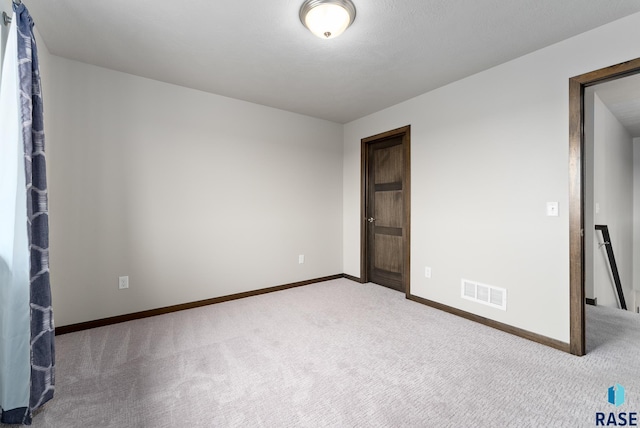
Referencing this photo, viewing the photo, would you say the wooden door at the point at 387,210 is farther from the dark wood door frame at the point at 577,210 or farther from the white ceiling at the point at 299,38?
the dark wood door frame at the point at 577,210

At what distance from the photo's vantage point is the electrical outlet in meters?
2.81

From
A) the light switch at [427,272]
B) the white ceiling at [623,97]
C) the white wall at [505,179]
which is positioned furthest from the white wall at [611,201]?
the light switch at [427,272]

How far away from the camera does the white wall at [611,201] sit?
3.51 meters

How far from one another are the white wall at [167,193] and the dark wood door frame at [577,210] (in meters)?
2.89

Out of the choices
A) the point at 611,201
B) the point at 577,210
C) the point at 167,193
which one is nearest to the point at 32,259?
the point at 167,193

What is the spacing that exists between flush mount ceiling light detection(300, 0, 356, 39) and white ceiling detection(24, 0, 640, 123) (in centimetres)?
7

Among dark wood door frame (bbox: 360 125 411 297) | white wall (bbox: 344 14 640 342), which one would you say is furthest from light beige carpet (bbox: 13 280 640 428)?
dark wood door frame (bbox: 360 125 411 297)

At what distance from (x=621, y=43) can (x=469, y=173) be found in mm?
1350

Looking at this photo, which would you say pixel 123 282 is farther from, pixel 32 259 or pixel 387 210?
pixel 387 210

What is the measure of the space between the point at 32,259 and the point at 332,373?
6.28ft

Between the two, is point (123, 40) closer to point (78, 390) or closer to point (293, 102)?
point (293, 102)

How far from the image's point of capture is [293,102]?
364cm

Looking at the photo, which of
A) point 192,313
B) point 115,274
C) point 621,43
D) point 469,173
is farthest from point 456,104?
point 115,274

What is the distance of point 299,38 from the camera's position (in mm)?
2230
